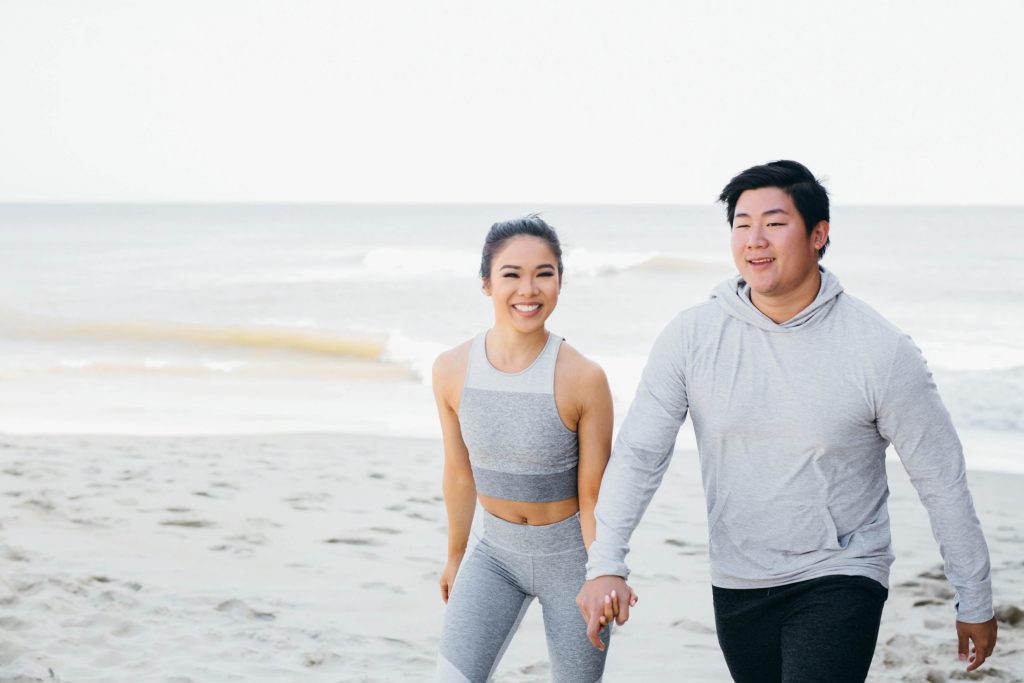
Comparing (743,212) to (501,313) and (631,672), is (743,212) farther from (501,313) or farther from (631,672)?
(631,672)

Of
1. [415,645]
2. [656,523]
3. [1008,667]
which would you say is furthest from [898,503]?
[415,645]

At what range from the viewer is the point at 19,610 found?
488cm

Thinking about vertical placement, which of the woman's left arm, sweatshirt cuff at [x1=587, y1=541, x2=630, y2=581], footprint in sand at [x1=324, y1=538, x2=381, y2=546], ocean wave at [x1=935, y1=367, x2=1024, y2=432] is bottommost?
ocean wave at [x1=935, y1=367, x2=1024, y2=432]

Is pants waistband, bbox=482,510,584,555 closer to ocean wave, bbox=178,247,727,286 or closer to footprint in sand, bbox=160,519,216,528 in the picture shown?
footprint in sand, bbox=160,519,216,528

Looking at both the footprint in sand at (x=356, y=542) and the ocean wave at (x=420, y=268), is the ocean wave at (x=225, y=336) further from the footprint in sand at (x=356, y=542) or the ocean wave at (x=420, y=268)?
the footprint in sand at (x=356, y=542)

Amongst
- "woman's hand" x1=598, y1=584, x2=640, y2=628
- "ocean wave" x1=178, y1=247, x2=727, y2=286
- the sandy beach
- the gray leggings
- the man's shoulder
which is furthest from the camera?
"ocean wave" x1=178, y1=247, x2=727, y2=286

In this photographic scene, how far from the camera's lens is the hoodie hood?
273 centimetres

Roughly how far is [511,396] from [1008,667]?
267 cm

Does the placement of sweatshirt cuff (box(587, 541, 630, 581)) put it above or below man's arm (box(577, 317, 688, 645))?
below

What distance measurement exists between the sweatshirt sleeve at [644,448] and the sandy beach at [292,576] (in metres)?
1.91

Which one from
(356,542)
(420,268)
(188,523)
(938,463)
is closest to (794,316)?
(938,463)

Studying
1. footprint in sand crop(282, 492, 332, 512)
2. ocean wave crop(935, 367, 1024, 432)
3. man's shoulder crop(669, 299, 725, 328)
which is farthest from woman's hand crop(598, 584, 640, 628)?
ocean wave crop(935, 367, 1024, 432)

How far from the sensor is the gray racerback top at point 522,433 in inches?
125

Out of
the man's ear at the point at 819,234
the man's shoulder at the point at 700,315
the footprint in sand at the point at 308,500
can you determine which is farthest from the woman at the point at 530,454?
the footprint in sand at the point at 308,500
